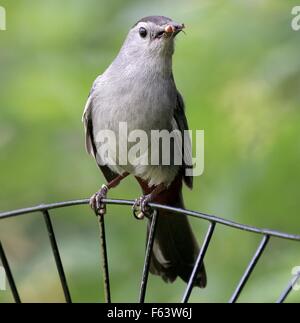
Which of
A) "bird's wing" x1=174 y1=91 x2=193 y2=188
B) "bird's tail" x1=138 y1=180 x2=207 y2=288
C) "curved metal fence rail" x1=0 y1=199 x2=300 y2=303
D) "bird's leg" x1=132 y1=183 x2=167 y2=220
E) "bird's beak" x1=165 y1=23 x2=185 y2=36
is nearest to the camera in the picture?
"curved metal fence rail" x1=0 y1=199 x2=300 y2=303

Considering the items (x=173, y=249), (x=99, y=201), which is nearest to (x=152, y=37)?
(x=99, y=201)

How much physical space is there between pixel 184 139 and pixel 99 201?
0.76 metres

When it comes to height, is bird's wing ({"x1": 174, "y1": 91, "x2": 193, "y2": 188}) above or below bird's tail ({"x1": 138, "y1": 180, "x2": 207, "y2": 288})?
above

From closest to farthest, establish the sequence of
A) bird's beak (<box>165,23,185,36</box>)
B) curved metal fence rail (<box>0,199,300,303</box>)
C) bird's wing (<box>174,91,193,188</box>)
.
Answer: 1. curved metal fence rail (<box>0,199,300,303</box>)
2. bird's beak (<box>165,23,185,36</box>)
3. bird's wing (<box>174,91,193,188</box>)

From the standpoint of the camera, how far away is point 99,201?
3.79 meters

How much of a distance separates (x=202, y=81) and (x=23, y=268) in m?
1.31

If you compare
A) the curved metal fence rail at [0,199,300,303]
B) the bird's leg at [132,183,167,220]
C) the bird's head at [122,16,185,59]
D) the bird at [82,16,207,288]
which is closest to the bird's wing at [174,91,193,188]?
the bird at [82,16,207,288]

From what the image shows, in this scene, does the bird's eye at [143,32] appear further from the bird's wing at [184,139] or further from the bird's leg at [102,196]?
the bird's leg at [102,196]

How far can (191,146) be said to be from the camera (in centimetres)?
441

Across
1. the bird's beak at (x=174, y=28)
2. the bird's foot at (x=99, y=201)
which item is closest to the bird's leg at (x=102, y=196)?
the bird's foot at (x=99, y=201)

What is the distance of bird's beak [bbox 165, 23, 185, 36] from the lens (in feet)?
13.2

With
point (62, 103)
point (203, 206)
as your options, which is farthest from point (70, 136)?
point (203, 206)

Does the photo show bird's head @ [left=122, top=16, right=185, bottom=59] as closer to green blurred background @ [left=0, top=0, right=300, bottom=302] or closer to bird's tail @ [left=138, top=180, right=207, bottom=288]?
green blurred background @ [left=0, top=0, right=300, bottom=302]

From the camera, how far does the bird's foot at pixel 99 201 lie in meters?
3.77
